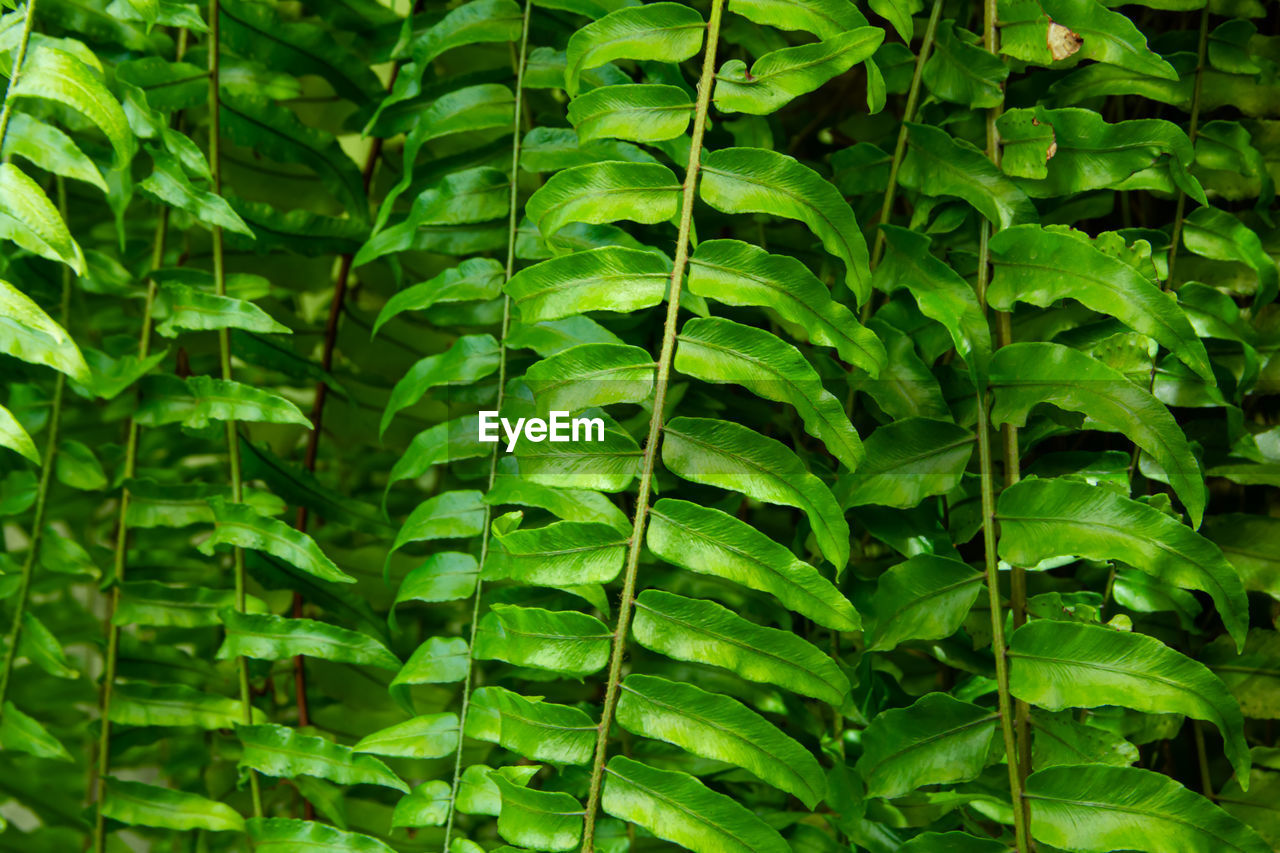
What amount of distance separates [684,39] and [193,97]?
0.43 metres

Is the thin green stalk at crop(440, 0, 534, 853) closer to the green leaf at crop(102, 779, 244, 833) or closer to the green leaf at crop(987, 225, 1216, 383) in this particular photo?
the green leaf at crop(102, 779, 244, 833)

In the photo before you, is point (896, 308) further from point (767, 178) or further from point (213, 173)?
point (213, 173)

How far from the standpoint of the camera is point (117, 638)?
781 millimetres

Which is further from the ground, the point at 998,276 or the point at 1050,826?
the point at 998,276

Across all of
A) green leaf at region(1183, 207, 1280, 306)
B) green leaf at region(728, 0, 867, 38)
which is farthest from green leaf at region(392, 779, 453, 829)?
green leaf at region(1183, 207, 1280, 306)

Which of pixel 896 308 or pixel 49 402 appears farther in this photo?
pixel 49 402

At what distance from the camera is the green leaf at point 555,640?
0.56 metres

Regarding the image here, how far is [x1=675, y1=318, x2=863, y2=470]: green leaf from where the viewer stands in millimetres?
550

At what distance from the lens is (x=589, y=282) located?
1.87 ft

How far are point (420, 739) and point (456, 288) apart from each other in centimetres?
33

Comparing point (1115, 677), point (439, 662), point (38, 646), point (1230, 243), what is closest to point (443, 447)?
point (439, 662)

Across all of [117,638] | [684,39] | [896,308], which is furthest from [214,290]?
[896,308]

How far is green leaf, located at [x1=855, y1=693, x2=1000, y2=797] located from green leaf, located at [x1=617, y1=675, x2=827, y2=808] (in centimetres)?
4

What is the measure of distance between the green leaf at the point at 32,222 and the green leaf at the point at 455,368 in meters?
0.22
